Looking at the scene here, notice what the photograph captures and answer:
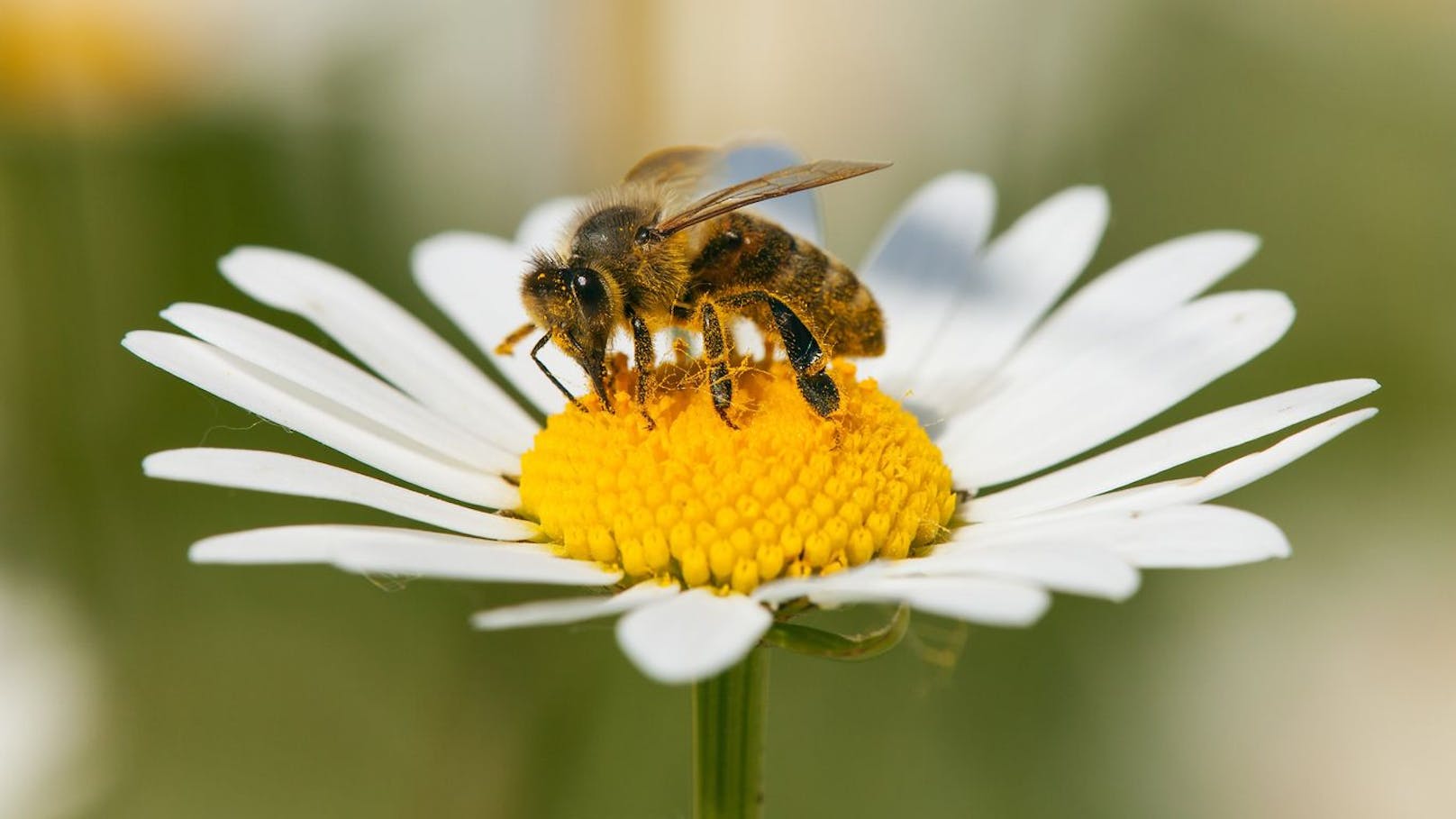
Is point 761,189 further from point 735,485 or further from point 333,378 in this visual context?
point 333,378

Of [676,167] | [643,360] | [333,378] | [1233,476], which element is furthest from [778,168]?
[1233,476]

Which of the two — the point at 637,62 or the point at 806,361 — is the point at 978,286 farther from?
the point at 637,62

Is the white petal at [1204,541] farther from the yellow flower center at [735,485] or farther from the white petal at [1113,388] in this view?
the white petal at [1113,388]

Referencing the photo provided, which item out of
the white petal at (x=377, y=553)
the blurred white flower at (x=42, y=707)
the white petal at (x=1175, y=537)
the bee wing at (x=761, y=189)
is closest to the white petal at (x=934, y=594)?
the white petal at (x=1175, y=537)

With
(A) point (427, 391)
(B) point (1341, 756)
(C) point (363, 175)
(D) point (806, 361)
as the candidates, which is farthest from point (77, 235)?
(B) point (1341, 756)

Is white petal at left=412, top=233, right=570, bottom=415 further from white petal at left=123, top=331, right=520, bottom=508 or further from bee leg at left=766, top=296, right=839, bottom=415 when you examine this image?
bee leg at left=766, top=296, right=839, bottom=415

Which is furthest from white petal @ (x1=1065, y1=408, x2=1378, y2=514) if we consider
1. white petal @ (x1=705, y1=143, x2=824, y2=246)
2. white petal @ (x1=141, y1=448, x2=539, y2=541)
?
white petal @ (x1=705, y1=143, x2=824, y2=246)

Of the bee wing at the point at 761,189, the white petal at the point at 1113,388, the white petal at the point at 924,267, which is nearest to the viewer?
the bee wing at the point at 761,189
